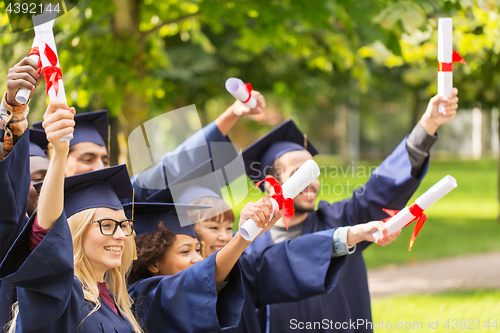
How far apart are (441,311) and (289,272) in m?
3.82

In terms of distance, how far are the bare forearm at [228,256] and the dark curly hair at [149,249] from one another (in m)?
0.57

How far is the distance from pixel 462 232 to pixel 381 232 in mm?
8330

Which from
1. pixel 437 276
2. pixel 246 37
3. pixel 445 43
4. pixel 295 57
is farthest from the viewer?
pixel 295 57

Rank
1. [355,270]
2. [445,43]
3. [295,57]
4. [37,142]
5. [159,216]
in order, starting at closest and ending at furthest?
[445,43] → [159,216] → [355,270] → [37,142] → [295,57]

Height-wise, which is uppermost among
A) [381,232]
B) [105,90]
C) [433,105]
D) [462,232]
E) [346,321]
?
[105,90]

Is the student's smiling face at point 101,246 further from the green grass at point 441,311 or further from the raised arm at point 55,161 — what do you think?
the green grass at point 441,311

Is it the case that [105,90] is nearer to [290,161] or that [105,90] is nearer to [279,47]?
[279,47]

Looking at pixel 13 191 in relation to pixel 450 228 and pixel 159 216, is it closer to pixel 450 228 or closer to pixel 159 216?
pixel 159 216

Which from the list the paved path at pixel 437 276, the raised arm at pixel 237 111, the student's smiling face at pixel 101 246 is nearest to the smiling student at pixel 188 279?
the student's smiling face at pixel 101 246

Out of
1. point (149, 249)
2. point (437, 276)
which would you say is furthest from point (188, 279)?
point (437, 276)

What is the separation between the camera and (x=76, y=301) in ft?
6.00

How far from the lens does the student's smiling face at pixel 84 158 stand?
10.1 feet

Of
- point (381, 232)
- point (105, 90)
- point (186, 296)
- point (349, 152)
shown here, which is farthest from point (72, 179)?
point (349, 152)

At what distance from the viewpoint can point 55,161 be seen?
1.62 metres
